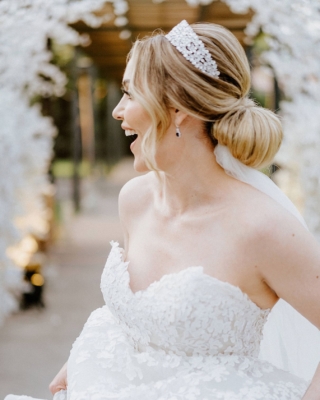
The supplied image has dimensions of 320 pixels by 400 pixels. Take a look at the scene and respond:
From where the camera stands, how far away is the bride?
1.68 m

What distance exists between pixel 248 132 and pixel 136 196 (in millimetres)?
502

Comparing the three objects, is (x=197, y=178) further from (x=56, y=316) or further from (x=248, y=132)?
(x=56, y=316)

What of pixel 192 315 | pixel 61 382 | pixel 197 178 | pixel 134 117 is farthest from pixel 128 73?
pixel 61 382

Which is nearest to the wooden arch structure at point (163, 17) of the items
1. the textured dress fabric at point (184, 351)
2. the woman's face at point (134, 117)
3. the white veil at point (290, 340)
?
the woman's face at point (134, 117)

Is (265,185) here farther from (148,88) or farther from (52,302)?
(52,302)

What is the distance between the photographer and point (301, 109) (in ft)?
15.7

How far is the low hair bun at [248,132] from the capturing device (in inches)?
71.5

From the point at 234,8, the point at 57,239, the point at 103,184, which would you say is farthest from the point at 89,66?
the point at 234,8

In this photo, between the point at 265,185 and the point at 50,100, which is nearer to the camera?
the point at 265,185

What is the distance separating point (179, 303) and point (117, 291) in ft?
0.71

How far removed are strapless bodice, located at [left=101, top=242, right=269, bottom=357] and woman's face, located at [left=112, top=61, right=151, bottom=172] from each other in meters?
0.35

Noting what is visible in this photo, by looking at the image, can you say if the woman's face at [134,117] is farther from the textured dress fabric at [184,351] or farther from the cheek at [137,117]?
the textured dress fabric at [184,351]

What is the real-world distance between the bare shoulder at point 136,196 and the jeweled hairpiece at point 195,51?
50cm

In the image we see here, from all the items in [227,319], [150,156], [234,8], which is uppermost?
[150,156]
